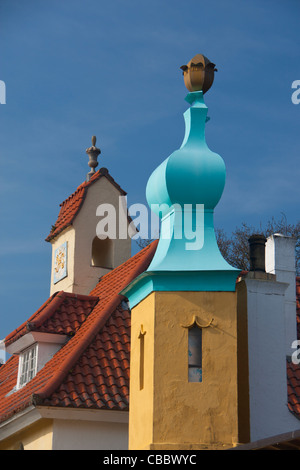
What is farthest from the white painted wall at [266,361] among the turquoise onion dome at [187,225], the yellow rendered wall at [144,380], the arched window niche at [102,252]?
the arched window niche at [102,252]

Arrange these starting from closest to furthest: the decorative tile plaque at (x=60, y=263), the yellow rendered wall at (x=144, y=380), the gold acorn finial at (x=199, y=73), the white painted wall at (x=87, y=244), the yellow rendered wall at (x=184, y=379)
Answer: the yellow rendered wall at (x=184, y=379) → the yellow rendered wall at (x=144, y=380) → the gold acorn finial at (x=199, y=73) → the white painted wall at (x=87, y=244) → the decorative tile plaque at (x=60, y=263)

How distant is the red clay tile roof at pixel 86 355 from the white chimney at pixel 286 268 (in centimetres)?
301

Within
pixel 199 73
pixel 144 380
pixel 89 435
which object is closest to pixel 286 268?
pixel 199 73

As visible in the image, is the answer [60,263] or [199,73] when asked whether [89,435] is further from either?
[60,263]

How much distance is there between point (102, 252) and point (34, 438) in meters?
7.69

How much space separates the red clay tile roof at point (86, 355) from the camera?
55.8 feet

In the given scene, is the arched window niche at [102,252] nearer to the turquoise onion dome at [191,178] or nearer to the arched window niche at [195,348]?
the turquoise onion dome at [191,178]

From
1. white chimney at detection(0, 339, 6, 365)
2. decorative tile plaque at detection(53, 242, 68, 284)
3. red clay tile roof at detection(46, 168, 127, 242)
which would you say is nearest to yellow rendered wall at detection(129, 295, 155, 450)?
white chimney at detection(0, 339, 6, 365)

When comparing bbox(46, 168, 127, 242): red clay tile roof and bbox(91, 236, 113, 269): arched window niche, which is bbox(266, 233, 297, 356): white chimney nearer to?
bbox(91, 236, 113, 269): arched window niche

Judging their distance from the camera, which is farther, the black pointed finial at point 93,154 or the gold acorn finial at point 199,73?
the black pointed finial at point 93,154

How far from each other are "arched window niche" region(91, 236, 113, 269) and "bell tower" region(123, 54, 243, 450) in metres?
8.70

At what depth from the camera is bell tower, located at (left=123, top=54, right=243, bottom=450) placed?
45.1 ft
